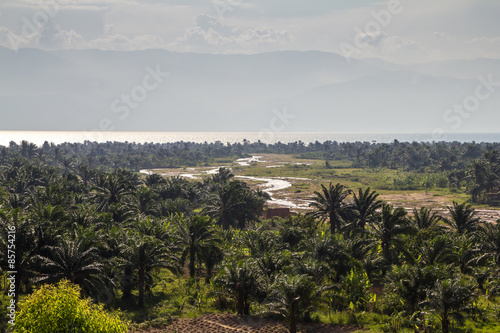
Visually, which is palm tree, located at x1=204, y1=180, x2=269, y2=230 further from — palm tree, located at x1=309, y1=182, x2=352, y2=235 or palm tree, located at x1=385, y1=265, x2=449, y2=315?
palm tree, located at x1=385, y1=265, x2=449, y2=315

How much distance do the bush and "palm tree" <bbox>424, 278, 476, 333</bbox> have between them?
21808mm

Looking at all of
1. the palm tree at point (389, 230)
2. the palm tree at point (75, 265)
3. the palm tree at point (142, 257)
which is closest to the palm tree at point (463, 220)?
the palm tree at point (389, 230)

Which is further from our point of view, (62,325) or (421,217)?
(421,217)

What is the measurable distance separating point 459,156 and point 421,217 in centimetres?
16582

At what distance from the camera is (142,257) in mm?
34719

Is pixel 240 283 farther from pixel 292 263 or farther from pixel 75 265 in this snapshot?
pixel 75 265

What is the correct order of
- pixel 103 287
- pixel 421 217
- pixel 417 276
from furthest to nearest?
pixel 421 217 → pixel 103 287 → pixel 417 276

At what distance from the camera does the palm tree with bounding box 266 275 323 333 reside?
2808cm

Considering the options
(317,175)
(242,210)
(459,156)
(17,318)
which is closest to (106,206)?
(242,210)

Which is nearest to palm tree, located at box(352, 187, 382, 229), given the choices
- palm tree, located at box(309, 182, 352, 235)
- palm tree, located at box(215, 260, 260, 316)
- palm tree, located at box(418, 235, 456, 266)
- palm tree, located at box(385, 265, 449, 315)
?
palm tree, located at box(309, 182, 352, 235)

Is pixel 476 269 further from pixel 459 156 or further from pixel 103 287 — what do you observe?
pixel 459 156

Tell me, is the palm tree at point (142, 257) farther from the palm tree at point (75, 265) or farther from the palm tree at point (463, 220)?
the palm tree at point (463, 220)

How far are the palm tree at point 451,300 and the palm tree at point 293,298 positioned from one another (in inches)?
334

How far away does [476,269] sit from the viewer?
37875 millimetres
